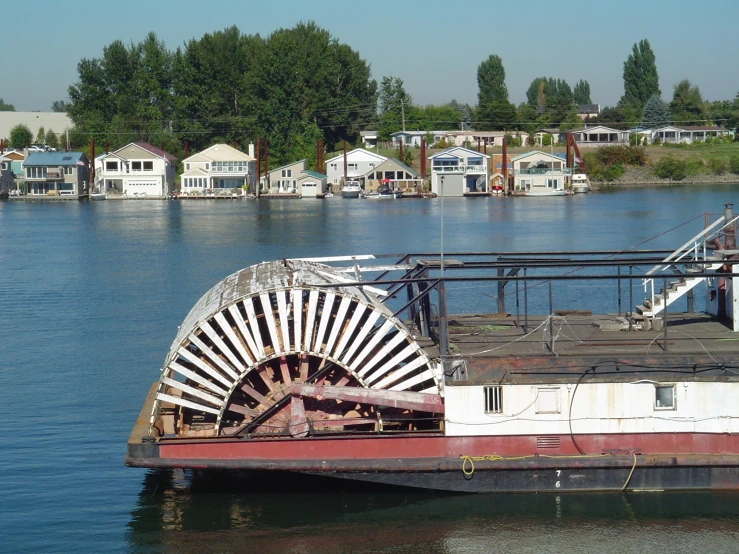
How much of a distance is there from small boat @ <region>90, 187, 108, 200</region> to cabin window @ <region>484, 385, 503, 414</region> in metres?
99.9

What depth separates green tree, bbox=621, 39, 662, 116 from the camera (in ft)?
539

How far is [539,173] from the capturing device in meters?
113

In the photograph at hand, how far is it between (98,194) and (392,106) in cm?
4471

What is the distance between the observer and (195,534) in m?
17.5

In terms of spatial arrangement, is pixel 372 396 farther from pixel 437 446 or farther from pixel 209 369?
pixel 209 369

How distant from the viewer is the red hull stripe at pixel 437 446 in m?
17.4

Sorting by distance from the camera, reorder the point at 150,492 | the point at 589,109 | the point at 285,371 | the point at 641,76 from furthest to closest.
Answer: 1. the point at 589,109
2. the point at 641,76
3. the point at 150,492
4. the point at 285,371

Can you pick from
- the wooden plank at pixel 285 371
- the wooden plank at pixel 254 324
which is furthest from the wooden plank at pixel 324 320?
the wooden plank at pixel 254 324

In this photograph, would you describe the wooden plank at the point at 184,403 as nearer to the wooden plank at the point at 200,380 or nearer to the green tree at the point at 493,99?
the wooden plank at the point at 200,380

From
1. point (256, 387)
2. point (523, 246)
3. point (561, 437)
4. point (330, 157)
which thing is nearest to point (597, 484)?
point (561, 437)

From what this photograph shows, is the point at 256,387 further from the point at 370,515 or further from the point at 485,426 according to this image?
the point at 485,426

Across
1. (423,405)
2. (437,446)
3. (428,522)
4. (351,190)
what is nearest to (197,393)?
(423,405)

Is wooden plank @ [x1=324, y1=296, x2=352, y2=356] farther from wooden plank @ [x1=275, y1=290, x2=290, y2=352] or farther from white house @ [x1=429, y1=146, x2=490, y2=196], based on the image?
white house @ [x1=429, y1=146, x2=490, y2=196]

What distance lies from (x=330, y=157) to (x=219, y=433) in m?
117
